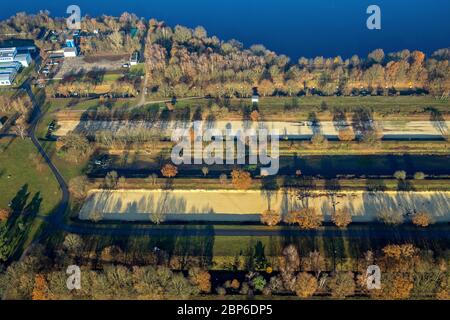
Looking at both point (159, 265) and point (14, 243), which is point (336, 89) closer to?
point (159, 265)

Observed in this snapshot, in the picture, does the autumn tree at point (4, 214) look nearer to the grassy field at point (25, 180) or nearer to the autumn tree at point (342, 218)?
the grassy field at point (25, 180)

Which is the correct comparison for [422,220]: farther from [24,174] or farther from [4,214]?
[24,174]

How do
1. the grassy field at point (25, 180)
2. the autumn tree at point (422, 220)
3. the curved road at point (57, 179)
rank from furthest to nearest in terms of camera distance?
the grassy field at point (25, 180) < the curved road at point (57, 179) < the autumn tree at point (422, 220)

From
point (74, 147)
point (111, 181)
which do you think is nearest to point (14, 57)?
point (74, 147)

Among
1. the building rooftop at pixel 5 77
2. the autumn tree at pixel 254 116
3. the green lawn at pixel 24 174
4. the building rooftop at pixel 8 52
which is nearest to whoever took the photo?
the green lawn at pixel 24 174

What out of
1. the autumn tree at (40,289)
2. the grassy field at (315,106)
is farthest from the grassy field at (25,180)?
the grassy field at (315,106)

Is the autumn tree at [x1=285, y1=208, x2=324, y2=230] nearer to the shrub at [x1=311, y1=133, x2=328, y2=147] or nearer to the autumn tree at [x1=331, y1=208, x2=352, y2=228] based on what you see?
the autumn tree at [x1=331, y1=208, x2=352, y2=228]

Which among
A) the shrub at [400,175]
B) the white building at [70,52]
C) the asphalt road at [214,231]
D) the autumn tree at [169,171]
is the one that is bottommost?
the asphalt road at [214,231]
